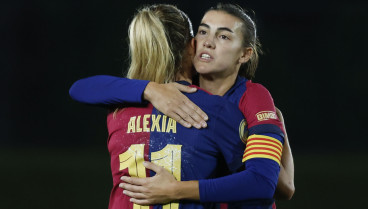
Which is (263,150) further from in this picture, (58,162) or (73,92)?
(58,162)

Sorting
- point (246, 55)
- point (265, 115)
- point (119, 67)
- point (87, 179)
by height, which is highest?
point (119, 67)

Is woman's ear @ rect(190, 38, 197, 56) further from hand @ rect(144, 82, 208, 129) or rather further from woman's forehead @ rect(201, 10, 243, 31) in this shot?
hand @ rect(144, 82, 208, 129)

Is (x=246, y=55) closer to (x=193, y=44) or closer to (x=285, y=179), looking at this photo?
(x=193, y=44)

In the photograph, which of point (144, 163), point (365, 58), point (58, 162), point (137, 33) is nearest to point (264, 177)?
point (144, 163)

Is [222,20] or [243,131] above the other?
[222,20]

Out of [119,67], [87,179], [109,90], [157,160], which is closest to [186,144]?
[157,160]

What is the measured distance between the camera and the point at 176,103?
1.52 metres

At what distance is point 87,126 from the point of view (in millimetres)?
8766

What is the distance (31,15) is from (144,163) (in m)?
7.67

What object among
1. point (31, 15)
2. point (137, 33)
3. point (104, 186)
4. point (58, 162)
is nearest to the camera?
point (137, 33)

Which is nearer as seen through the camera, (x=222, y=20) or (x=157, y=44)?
(x=157, y=44)

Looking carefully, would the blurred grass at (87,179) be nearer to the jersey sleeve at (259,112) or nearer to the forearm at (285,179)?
the forearm at (285,179)

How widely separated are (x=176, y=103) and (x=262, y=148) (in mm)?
273

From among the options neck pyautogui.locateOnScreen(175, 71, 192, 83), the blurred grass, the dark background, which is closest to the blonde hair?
neck pyautogui.locateOnScreen(175, 71, 192, 83)
